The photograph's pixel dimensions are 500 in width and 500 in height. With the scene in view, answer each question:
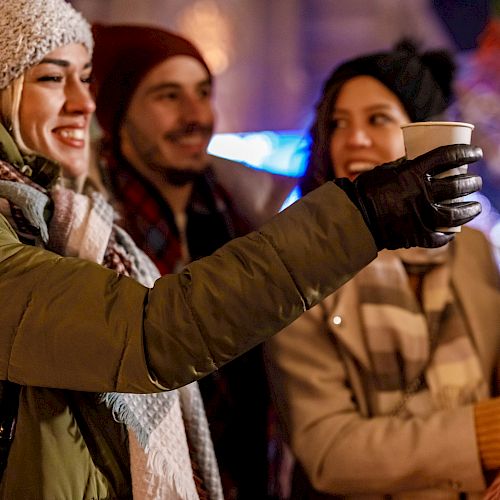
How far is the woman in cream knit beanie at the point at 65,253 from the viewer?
1.14 m

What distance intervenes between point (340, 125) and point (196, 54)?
2.06ft

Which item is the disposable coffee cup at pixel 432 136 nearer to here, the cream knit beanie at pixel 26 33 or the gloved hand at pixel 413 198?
the gloved hand at pixel 413 198

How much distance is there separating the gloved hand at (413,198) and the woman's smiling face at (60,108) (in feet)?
2.22

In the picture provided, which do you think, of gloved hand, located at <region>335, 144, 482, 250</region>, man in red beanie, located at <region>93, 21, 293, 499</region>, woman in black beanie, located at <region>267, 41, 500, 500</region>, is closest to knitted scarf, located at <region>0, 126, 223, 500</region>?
woman in black beanie, located at <region>267, 41, 500, 500</region>

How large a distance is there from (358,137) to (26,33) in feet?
2.78

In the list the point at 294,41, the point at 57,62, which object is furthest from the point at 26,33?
the point at 294,41

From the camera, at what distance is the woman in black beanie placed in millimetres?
1663

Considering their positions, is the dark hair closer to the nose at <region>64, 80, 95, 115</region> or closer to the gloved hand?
the nose at <region>64, 80, 95, 115</region>

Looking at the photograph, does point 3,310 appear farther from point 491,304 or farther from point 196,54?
point 196,54

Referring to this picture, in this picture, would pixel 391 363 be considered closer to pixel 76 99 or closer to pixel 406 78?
pixel 406 78

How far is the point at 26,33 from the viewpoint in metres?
1.43

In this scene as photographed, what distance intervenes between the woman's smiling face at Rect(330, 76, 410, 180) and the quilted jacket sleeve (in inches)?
35.3

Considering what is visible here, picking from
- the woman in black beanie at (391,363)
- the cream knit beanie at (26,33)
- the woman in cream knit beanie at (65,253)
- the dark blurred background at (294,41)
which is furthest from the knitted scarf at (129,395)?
the dark blurred background at (294,41)

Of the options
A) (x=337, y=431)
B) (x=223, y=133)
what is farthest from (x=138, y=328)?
(x=223, y=133)
